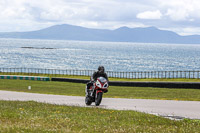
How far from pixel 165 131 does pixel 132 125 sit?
122cm

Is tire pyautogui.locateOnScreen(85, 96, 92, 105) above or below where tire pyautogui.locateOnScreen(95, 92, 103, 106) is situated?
below

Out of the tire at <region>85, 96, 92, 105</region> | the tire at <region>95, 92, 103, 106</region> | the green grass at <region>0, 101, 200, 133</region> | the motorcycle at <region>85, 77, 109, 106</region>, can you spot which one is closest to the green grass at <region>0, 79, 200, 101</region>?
the tire at <region>85, 96, 92, 105</region>

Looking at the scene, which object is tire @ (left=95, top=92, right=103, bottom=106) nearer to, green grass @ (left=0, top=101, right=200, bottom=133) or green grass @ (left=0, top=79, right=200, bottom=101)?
green grass @ (left=0, top=101, right=200, bottom=133)

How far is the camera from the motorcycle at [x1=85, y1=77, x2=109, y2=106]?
719 inches

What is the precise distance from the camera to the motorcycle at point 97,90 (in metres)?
18.2

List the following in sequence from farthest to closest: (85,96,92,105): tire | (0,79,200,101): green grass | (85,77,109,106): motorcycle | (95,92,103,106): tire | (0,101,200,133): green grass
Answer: (0,79,200,101): green grass < (85,96,92,105): tire < (95,92,103,106): tire < (85,77,109,106): motorcycle < (0,101,200,133): green grass

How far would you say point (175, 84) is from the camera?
38500 millimetres

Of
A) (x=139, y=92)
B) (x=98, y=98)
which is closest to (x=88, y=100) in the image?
(x=98, y=98)

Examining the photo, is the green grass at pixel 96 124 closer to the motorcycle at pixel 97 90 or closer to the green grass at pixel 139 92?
the motorcycle at pixel 97 90

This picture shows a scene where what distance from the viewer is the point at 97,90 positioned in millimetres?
18750

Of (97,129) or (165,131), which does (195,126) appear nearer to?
(165,131)

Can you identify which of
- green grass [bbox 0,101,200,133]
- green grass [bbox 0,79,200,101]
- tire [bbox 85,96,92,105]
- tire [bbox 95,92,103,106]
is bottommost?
green grass [bbox 0,79,200,101]

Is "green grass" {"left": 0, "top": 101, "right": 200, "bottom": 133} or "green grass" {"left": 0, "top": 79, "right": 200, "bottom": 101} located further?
"green grass" {"left": 0, "top": 79, "right": 200, "bottom": 101}

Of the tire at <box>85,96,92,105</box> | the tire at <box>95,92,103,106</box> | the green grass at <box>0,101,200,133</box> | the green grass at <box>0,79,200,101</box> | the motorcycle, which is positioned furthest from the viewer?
the green grass at <box>0,79,200,101</box>
